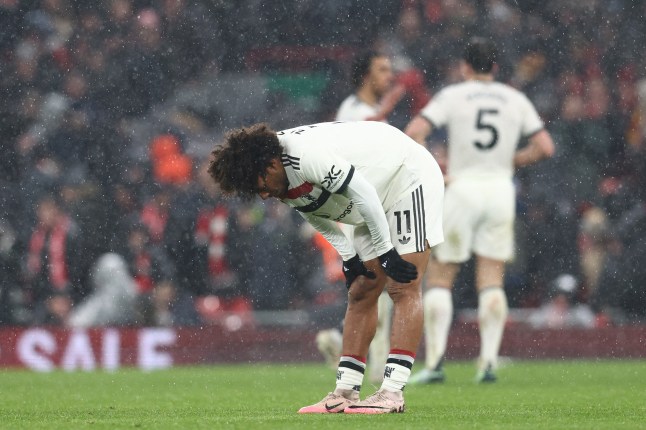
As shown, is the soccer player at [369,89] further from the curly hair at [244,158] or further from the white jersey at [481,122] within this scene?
the curly hair at [244,158]

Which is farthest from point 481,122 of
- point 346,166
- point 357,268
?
point 346,166

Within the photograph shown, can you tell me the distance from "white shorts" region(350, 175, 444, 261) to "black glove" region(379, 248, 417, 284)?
0.32 meters

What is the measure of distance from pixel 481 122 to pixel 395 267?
12.8 ft

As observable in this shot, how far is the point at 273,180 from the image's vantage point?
21.1ft

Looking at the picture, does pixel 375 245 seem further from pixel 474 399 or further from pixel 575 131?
pixel 575 131

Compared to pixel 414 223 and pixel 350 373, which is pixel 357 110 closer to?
pixel 414 223

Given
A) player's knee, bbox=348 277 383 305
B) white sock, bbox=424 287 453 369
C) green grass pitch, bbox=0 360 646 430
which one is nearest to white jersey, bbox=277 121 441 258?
player's knee, bbox=348 277 383 305

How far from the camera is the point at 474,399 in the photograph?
26.2 ft

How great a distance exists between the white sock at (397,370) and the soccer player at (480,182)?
3.31 metres

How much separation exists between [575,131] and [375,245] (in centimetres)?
863

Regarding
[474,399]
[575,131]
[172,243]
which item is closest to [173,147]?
[172,243]

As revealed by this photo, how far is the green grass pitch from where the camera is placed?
20.4ft

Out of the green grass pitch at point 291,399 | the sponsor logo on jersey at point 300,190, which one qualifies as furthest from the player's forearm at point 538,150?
the sponsor logo on jersey at point 300,190

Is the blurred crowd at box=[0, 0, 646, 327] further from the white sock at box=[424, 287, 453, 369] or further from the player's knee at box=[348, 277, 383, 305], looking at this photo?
the player's knee at box=[348, 277, 383, 305]
